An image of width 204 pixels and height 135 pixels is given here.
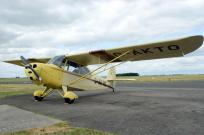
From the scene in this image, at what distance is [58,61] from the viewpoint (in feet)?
46.1

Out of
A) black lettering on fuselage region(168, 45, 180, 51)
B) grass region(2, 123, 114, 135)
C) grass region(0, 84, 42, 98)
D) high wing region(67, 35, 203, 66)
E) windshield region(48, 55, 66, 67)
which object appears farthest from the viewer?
grass region(0, 84, 42, 98)

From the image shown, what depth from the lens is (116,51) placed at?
1443cm

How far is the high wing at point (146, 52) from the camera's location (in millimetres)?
12355

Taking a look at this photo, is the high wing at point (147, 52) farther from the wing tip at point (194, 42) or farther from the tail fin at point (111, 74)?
the tail fin at point (111, 74)

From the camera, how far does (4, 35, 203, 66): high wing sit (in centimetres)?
1236

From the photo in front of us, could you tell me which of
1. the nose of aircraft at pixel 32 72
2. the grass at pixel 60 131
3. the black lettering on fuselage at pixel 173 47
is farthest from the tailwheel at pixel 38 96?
the grass at pixel 60 131

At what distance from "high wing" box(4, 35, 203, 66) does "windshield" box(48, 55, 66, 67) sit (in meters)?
0.39

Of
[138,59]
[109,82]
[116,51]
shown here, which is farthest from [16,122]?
[109,82]

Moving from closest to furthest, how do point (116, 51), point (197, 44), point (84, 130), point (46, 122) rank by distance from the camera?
point (84, 130) < point (46, 122) < point (197, 44) < point (116, 51)

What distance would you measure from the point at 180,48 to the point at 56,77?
6216 mm

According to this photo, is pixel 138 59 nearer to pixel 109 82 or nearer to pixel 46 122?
pixel 109 82

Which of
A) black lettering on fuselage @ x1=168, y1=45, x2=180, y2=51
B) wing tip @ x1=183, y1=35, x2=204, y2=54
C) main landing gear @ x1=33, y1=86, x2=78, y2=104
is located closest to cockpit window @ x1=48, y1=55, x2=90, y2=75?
main landing gear @ x1=33, y1=86, x2=78, y2=104

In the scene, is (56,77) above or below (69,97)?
above

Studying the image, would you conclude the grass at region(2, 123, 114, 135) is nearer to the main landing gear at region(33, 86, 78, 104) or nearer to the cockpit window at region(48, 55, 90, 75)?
the main landing gear at region(33, 86, 78, 104)
